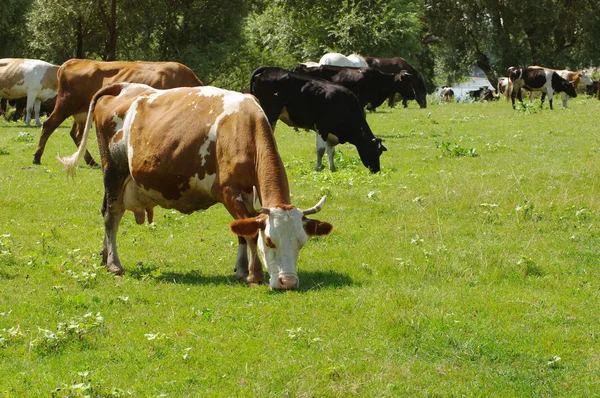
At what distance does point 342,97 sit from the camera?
19266mm

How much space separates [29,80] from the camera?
3061 centimetres

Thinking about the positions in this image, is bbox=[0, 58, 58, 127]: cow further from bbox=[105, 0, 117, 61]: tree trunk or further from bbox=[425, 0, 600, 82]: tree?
bbox=[425, 0, 600, 82]: tree

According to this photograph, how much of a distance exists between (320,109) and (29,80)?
588 inches

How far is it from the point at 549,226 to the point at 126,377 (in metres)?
7.44

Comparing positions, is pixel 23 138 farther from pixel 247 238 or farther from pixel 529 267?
pixel 529 267

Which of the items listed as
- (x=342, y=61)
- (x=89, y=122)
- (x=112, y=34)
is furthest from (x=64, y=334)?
(x=112, y=34)

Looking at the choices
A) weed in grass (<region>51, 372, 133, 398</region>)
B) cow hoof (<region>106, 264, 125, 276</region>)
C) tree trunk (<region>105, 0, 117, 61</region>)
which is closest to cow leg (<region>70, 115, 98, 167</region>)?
cow hoof (<region>106, 264, 125, 276</region>)

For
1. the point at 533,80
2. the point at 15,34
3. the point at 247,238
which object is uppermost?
the point at 15,34

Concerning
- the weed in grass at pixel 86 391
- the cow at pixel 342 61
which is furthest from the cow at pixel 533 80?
the weed in grass at pixel 86 391

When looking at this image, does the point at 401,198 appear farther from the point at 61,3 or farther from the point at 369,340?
the point at 61,3

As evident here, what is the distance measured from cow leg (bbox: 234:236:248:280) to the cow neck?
3.17 feet

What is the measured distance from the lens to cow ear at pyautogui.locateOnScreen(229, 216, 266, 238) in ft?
31.0

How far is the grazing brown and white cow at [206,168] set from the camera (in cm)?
946

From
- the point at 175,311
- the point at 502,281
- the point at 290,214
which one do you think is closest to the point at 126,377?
the point at 175,311
